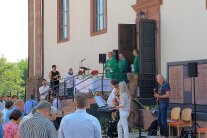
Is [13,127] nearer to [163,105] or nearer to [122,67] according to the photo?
[163,105]

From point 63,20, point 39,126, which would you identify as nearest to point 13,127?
point 39,126

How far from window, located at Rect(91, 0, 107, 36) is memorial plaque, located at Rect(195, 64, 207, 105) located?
8049mm

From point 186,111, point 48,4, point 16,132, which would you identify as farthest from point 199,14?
point 48,4

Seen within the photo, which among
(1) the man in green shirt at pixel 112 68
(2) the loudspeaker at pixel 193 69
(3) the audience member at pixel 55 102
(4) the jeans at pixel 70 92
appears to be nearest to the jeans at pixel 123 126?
(2) the loudspeaker at pixel 193 69

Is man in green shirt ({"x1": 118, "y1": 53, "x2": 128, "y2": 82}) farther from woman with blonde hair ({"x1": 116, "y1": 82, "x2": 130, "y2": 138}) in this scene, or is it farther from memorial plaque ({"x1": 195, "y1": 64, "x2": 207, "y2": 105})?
woman with blonde hair ({"x1": 116, "y1": 82, "x2": 130, "y2": 138})

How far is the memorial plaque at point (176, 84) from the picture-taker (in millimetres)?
17453

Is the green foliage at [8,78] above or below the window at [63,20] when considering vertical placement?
below

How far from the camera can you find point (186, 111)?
15750 millimetres

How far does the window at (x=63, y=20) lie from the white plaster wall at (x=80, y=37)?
0.44 meters

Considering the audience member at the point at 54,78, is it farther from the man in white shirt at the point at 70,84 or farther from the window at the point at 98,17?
the window at the point at 98,17

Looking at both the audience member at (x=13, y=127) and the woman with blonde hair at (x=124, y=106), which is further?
the woman with blonde hair at (x=124, y=106)

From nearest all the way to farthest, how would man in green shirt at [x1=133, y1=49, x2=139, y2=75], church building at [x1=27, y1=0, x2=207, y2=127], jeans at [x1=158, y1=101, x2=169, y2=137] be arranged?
jeans at [x1=158, y1=101, x2=169, y2=137], church building at [x1=27, y1=0, x2=207, y2=127], man in green shirt at [x1=133, y1=49, x2=139, y2=75]

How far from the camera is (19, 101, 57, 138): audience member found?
6.75 meters

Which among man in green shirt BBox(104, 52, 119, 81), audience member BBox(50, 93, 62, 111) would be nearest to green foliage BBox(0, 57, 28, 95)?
audience member BBox(50, 93, 62, 111)
